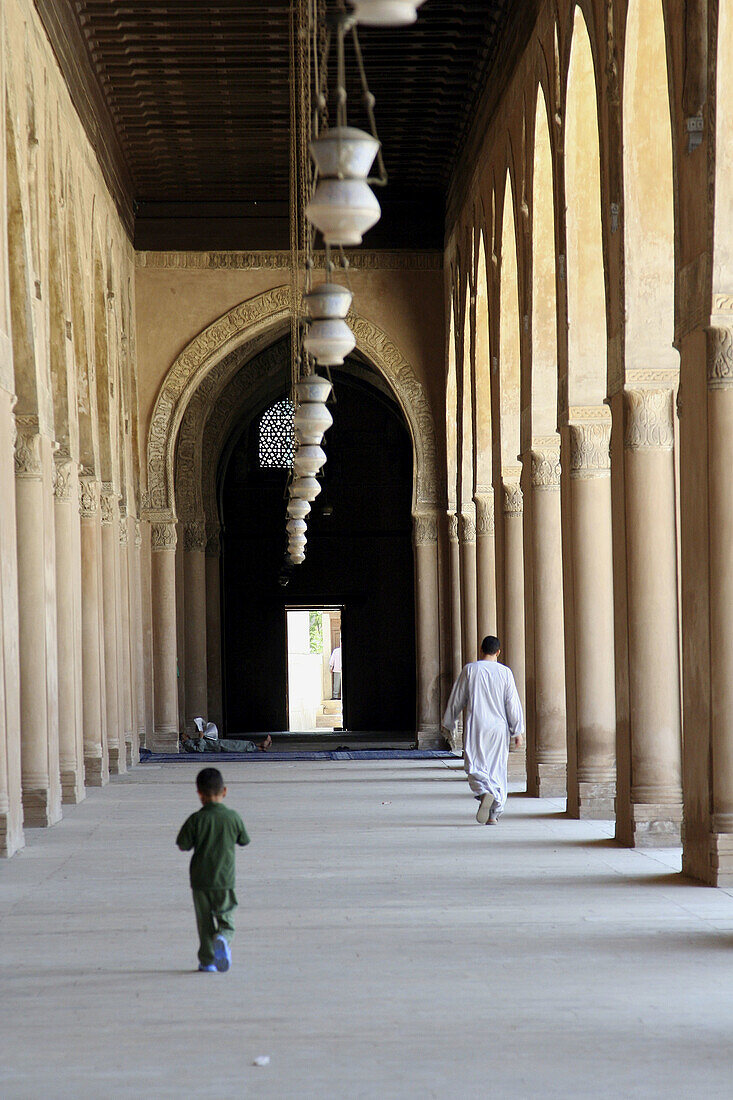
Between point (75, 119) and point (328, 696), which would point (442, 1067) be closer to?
point (75, 119)

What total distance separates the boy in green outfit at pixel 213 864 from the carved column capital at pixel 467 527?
13368 mm

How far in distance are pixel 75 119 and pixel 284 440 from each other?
48.3ft

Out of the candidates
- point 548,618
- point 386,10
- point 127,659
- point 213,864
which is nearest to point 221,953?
point 213,864

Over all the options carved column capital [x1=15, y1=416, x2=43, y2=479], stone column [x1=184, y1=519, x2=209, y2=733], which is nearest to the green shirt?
carved column capital [x1=15, y1=416, x2=43, y2=479]

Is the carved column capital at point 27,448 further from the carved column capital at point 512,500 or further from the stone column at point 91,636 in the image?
the carved column capital at point 512,500

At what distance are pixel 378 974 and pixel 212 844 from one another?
2.61 feet

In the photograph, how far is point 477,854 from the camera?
29.2ft

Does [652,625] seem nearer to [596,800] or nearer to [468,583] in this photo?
[596,800]

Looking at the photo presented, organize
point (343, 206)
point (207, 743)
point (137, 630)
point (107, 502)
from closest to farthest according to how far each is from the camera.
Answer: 1. point (343, 206)
2. point (107, 502)
3. point (137, 630)
4. point (207, 743)

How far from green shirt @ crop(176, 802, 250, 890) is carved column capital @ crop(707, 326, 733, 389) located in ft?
11.0

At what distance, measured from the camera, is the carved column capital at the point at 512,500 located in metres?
14.4

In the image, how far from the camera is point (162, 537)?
2041 cm

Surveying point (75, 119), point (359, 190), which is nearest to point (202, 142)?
point (75, 119)

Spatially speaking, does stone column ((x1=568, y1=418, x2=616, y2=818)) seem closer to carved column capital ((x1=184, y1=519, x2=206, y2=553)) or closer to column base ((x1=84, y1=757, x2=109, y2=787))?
column base ((x1=84, y1=757, x2=109, y2=787))
